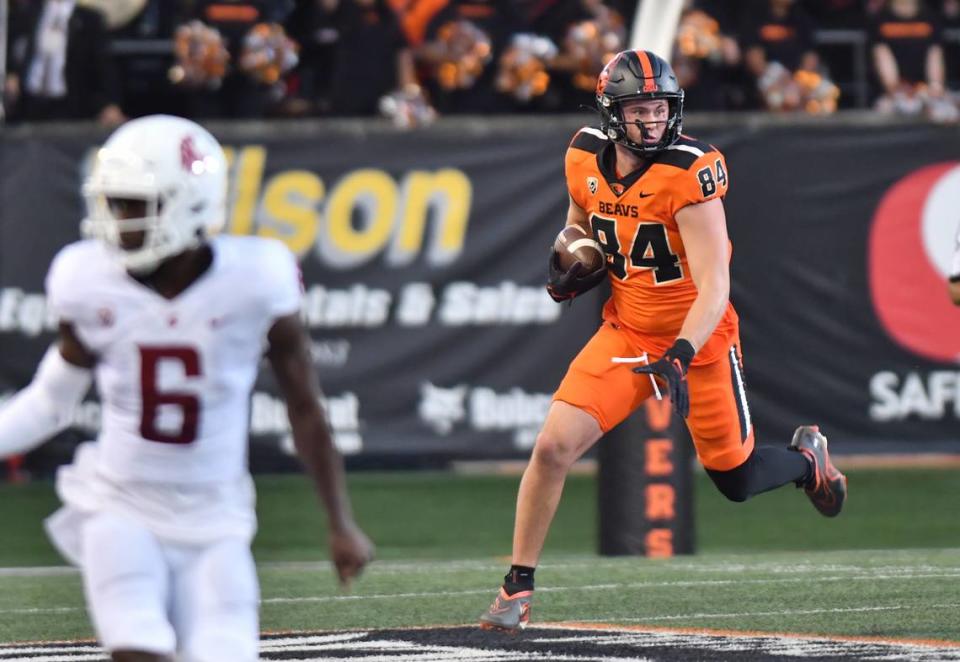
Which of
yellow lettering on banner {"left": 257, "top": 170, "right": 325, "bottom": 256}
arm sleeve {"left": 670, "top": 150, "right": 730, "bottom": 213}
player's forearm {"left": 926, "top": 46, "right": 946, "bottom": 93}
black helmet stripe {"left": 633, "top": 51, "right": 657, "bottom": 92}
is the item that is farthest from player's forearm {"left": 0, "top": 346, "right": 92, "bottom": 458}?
player's forearm {"left": 926, "top": 46, "right": 946, "bottom": 93}

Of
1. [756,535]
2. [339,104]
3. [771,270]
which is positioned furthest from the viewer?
[339,104]

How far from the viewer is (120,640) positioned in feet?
12.6

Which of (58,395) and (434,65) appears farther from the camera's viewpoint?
(434,65)

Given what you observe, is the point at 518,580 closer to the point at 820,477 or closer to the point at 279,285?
the point at 820,477

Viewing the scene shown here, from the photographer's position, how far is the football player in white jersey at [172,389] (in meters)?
3.96

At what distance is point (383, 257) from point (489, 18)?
2.78 metres

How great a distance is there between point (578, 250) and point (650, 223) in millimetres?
288

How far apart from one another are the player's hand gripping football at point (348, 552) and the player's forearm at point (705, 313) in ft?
7.72

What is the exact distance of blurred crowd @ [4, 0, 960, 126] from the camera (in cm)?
1216

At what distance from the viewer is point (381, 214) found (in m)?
10.9

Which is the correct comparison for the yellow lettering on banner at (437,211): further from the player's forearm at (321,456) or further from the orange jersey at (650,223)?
the player's forearm at (321,456)

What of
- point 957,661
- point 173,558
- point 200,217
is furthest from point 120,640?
point 957,661

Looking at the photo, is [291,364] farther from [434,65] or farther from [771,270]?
[434,65]

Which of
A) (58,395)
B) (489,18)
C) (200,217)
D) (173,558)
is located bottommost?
(173,558)
